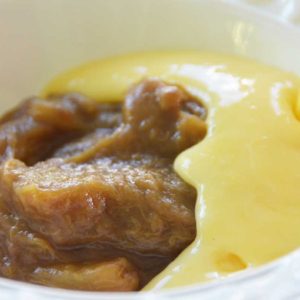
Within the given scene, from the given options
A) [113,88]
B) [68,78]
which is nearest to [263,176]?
[113,88]

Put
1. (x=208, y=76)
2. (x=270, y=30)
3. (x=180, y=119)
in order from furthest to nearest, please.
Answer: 1. (x=270, y=30)
2. (x=208, y=76)
3. (x=180, y=119)

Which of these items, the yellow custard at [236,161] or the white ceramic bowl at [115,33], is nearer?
the yellow custard at [236,161]

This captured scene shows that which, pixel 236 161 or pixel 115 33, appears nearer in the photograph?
pixel 236 161

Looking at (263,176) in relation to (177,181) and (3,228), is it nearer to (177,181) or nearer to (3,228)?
(177,181)
